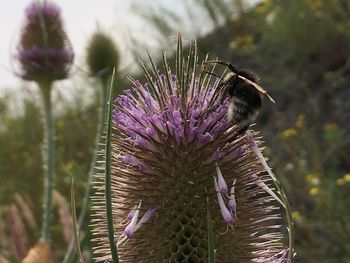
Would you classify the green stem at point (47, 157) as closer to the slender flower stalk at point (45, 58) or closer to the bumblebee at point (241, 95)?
the slender flower stalk at point (45, 58)

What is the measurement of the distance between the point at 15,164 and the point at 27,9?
2914 millimetres

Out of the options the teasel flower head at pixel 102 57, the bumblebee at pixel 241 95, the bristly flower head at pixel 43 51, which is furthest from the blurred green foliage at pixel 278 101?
the bumblebee at pixel 241 95

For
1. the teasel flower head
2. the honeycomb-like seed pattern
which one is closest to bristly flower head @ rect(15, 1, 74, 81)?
the teasel flower head

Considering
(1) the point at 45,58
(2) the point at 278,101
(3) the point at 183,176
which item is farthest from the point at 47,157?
(2) the point at 278,101

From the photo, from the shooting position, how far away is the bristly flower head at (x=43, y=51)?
3.55 meters

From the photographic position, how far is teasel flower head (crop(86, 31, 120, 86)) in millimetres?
3943

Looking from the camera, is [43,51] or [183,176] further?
[43,51]

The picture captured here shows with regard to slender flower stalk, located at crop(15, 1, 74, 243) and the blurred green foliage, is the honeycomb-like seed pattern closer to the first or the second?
slender flower stalk, located at crop(15, 1, 74, 243)

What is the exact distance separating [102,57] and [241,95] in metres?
2.27

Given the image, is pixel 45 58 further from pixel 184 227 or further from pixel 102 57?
pixel 184 227

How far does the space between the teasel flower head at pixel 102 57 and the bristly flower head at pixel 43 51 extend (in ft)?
0.93

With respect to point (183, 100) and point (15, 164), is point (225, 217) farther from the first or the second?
point (15, 164)

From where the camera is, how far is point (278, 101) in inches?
263

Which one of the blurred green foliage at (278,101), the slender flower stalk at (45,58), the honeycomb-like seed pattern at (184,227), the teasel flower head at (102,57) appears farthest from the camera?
the blurred green foliage at (278,101)
